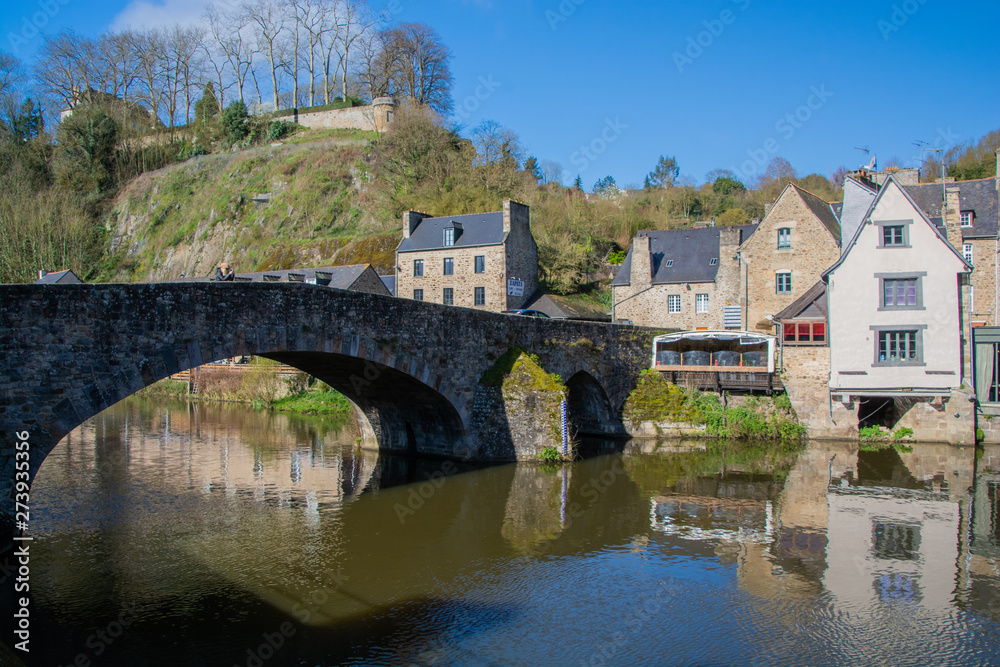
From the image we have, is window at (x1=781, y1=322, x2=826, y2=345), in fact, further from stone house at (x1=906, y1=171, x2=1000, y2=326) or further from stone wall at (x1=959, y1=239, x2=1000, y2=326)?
stone wall at (x1=959, y1=239, x2=1000, y2=326)

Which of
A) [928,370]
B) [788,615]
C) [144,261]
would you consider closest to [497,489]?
[788,615]

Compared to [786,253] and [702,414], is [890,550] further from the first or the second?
[786,253]

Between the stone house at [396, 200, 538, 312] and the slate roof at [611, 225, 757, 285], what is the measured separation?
4422mm

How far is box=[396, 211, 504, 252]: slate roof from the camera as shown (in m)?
31.6

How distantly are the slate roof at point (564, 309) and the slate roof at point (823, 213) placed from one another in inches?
406

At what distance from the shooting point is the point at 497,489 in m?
15.5

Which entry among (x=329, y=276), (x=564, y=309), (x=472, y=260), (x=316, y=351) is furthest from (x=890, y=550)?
(x=329, y=276)

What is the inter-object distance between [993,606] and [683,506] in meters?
5.87

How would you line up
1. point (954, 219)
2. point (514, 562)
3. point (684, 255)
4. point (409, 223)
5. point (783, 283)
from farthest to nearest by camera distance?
point (409, 223)
point (684, 255)
point (783, 283)
point (954, 219)
point (514, 562)

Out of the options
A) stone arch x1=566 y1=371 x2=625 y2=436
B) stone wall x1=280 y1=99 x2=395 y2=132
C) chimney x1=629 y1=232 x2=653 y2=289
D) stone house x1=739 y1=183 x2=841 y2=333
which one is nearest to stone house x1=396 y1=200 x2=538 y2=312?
chimney x1=629 y1=232 x2=653 y2=289

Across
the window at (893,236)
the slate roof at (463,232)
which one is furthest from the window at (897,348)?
the slate roof at (463,232)

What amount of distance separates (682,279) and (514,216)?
306 inches

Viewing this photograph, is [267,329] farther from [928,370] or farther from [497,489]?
[928,370]

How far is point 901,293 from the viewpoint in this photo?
21125 millimetres
